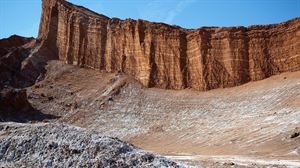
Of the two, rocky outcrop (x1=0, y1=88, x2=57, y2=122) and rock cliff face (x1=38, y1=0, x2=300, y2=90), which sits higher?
rock cliff face (x1=38, y1=0, x2=300, y2=90)

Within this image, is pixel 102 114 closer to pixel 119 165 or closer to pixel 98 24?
pixel 98 24

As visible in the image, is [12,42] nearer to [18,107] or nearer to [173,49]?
[18,107]

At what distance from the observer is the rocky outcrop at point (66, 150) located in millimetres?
10844

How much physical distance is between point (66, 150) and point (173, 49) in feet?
126

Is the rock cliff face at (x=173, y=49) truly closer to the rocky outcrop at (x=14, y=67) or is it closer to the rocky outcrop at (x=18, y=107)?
the rocky outcrop at (x=14, y=67)

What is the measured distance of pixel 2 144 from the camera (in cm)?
1427

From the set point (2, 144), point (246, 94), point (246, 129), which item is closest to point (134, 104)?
point (246, 94)

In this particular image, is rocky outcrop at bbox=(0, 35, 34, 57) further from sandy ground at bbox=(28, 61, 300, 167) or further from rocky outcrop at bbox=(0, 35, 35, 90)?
sandy ground at bbox=(28, 61, 300, 167)

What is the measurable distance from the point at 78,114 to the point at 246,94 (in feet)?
57.3

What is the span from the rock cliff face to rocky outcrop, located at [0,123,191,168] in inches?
1280

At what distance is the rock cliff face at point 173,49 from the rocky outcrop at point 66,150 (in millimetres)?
32510

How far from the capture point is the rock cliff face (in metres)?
44.9

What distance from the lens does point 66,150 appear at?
12.1 metres

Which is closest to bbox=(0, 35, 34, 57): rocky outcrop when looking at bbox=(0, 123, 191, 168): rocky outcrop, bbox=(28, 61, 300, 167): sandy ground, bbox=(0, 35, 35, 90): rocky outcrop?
bbox=(0, 35, 35, 90): rocky outcrop
